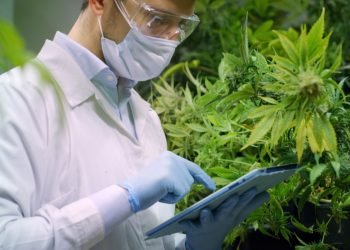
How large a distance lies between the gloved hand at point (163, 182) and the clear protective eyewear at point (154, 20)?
25 cm

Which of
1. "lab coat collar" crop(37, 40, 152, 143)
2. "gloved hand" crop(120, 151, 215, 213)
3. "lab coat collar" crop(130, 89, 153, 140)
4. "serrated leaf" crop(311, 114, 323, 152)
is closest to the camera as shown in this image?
"serrated leaf" crop(311, 114, 323, 152)

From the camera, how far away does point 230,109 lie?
0.94 metres

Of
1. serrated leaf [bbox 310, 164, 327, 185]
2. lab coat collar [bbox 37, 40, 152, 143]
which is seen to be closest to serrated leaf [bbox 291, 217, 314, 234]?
serrated leaf [bbox 310, 164, 327, 185]

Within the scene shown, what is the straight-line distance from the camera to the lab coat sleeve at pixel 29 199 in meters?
0.67

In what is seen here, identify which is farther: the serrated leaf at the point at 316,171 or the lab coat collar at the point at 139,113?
the lab coat collar at the point at 139,113

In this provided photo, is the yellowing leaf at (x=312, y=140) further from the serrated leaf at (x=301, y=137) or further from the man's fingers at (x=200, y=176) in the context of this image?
the man's fingers at (x=200, y=176)

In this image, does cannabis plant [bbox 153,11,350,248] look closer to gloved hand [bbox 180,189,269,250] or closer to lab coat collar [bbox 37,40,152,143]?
gloved hand [bbox 180,189,269,250]

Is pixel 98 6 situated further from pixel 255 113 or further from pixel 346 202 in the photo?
pixel 346 202

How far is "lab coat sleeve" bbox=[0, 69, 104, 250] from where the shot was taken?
672mm

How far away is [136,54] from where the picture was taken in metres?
0.89

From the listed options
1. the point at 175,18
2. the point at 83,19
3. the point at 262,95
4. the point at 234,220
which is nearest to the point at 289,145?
the point at 262,95

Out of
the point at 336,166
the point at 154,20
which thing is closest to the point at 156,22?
the point at 154,20

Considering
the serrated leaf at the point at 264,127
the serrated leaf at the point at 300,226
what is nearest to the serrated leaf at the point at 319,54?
the serrated leaf at the point at 264,127

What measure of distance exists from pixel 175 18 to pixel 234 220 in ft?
1.36
